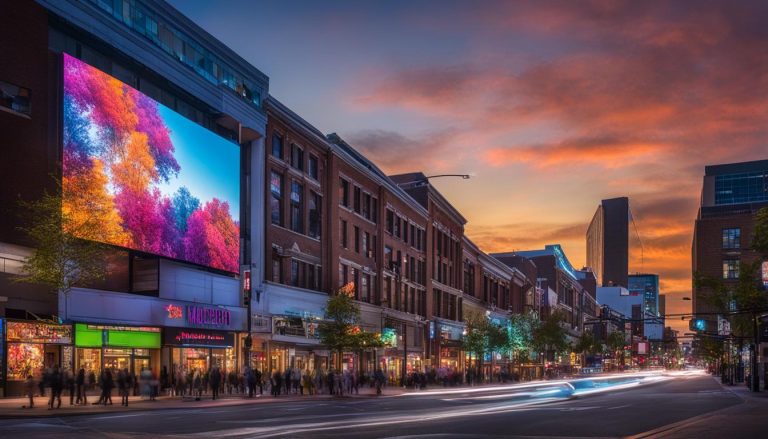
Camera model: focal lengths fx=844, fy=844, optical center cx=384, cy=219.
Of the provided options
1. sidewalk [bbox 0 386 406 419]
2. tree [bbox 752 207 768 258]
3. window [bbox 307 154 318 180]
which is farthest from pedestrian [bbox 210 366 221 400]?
tree [bbox 752 207 768 258]

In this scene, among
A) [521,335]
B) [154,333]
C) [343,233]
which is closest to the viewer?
[154,333]

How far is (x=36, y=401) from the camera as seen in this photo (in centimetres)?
3762

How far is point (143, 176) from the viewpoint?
46.4 metres

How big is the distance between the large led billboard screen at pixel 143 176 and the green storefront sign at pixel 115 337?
4.50 meters

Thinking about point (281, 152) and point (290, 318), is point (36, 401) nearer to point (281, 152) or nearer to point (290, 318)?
point (290, 318)

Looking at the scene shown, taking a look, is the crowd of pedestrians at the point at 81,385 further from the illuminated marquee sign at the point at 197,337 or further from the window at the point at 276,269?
the window at the point at 276,269

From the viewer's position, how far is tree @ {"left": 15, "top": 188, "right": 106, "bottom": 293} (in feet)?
121

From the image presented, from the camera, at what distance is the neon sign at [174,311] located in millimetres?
48781

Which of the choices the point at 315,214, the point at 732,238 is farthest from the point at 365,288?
the point at 732,238

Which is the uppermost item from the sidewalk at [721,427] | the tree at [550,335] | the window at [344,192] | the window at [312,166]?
the window at [312,166]

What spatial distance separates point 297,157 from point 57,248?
28.0 metres

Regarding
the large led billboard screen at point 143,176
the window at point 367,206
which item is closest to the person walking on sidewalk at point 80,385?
the large led billboard screen at point 143,176

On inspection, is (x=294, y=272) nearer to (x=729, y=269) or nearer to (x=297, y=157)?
(x=297, y=157)

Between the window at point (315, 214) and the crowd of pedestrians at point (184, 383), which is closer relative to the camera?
the crowd of pedestrians at point (184, 383)
